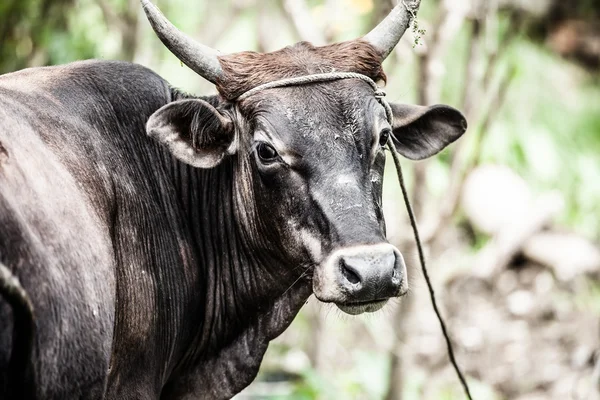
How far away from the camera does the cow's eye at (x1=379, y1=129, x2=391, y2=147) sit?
480cm

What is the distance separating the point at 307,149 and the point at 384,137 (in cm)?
55

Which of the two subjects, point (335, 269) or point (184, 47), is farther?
point (184, 47)

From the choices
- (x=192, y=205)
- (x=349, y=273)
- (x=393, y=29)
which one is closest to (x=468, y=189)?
(x=393, y=29)

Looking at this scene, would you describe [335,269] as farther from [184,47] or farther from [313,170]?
[184,47]

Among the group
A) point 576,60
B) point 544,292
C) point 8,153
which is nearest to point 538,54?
point 576,60

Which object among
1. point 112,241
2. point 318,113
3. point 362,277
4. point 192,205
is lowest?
point 192,205

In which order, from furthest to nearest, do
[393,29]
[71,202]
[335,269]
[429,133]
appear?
[429,133]
[393,29]
[335,269]
[71,202]

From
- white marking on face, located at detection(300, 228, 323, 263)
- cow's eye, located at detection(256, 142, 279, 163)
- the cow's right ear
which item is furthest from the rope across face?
white marking on face, located at detection(300, 228, 323, 263)

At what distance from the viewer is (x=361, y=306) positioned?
14.2 feet

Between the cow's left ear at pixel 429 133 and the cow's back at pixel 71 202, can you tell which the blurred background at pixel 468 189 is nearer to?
the cow's left ear at pixel 429 133

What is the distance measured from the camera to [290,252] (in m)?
4.69

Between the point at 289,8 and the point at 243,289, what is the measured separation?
12.8 ft

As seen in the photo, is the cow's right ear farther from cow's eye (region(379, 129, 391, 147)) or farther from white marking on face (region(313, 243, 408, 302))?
white marking on face (region(313, 243, 408, 302))

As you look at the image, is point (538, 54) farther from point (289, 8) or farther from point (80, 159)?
point (80, 159)
